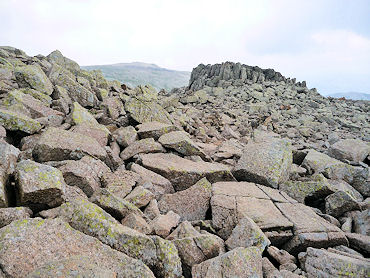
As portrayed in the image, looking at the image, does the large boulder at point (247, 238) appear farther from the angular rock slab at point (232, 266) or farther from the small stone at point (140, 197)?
the small stone at point (140, 197)

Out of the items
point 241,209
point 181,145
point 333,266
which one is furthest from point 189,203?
point 333,266

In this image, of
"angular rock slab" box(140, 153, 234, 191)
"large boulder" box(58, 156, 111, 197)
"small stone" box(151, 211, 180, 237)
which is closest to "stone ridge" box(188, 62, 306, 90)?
"angular rock slab" box(140, 153, 234, 191)

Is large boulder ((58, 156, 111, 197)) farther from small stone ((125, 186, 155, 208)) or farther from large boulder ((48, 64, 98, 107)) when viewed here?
large boulder ((48, 64, 98, 107))

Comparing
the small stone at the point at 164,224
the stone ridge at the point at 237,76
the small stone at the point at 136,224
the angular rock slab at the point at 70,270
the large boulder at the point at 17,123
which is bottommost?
the small stone at the point at 164,224

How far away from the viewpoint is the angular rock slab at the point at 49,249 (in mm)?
3642

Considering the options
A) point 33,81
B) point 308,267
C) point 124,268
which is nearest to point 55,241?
point 124,268

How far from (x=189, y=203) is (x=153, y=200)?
119 centimetres

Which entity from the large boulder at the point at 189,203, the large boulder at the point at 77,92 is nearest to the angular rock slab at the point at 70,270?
the large boulder at the point at 189,203

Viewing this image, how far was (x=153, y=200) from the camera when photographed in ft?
22.2

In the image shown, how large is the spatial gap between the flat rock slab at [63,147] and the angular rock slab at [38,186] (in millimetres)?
1867

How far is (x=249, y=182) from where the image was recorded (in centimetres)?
913

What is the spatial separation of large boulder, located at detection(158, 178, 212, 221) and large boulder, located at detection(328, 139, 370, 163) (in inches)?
376

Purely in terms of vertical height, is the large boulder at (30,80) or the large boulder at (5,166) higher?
the large boulder at (30,80)

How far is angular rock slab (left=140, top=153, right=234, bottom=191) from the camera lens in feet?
27.0
